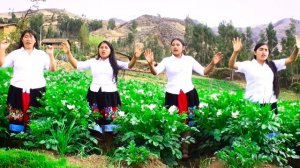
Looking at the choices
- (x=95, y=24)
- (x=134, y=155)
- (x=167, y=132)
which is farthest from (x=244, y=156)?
(x=95, y=24)

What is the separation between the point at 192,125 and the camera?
20.4ft

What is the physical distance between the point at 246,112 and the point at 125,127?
1.52 meters

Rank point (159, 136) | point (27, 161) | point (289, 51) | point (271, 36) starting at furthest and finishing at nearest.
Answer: point (271, 36)
point (289, 51)
point (159, 136)
point (27, 161)

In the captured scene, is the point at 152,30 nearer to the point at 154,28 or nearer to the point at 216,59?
the point at 154,28

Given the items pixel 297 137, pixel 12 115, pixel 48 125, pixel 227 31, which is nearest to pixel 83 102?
pixel 48 125

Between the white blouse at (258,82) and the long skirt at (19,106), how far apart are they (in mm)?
2858

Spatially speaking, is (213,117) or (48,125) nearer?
(48,125)

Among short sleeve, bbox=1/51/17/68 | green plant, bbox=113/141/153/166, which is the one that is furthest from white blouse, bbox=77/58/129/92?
green plant, bbox=113/141/153/166

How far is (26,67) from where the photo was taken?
227 inches

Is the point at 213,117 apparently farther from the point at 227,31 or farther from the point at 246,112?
the point at 227,31

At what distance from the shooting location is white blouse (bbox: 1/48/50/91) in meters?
5.79

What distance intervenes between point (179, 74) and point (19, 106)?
2.20 m

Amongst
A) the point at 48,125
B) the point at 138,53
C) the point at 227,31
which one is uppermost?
the point at 227,31

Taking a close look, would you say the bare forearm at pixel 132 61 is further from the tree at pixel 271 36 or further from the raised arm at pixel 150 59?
the tree at pixel 271 36
